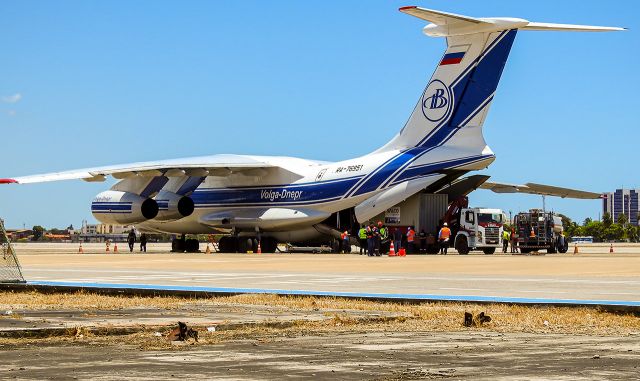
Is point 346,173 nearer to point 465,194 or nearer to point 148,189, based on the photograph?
point 465,194

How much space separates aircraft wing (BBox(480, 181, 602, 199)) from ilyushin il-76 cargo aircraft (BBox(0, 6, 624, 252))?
0.25ft

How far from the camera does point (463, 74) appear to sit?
1649 inches

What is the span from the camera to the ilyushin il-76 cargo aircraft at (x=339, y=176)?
Answer: 41469 mm

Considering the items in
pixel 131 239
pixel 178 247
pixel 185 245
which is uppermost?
pixel 131 239

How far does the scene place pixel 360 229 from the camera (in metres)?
44.2

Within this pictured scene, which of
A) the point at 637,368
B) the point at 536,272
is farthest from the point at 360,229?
the point at 637,368

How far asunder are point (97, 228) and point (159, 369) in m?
173

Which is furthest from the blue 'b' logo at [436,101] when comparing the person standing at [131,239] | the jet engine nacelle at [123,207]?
the person standing at [131,239]

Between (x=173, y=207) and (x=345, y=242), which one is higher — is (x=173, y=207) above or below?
above

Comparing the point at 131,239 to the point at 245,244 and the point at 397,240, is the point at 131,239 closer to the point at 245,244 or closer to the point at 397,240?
the point at 245,244

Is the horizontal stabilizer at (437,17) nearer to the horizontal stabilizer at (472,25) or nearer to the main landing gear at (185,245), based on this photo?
the horizontal stabilizer at (472,25)

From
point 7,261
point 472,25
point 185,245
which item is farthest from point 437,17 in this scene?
point 7,261

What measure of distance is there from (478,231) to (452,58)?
832 cm

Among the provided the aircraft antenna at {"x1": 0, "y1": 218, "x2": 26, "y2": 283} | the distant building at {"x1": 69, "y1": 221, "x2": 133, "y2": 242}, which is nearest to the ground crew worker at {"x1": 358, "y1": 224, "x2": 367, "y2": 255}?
the aircraft antenna at {"x1": 0, "y1": 218, "x2": 26, "y2": 283}
